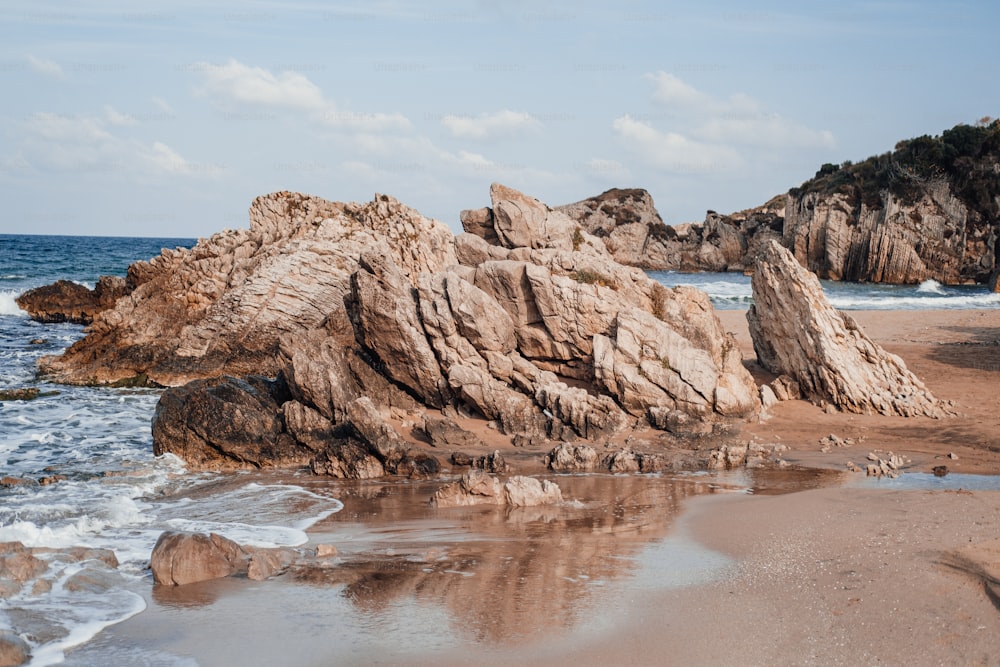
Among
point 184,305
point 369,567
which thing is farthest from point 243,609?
point 184,305

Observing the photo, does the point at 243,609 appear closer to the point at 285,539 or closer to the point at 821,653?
the point at 285,539

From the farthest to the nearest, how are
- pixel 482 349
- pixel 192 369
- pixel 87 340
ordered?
pixel 87 340, pixel 192 369, pixel 482 349

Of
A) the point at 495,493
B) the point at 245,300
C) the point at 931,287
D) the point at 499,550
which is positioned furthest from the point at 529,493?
the point at 931,287

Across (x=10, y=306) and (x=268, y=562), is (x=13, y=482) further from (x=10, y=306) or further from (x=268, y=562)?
(x=10, y=306)

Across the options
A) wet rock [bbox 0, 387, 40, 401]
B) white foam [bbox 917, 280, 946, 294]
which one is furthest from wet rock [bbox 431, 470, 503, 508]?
white foam [bbox 917, 280, 946, 294]

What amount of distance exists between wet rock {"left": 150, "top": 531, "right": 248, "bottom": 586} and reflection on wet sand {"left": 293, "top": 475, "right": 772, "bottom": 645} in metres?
0.75

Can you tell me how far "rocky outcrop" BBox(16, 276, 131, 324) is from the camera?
34.8 metres

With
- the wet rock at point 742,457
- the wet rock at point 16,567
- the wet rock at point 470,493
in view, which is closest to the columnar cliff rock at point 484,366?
the wet rock at point 742,457

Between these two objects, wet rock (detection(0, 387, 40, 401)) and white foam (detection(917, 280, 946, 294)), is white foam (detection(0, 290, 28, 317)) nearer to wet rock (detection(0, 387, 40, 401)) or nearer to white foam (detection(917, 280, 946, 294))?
wet rock (detection(0, 387, 40, 401))

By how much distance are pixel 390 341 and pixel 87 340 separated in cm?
1226

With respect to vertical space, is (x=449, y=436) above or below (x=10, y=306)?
below

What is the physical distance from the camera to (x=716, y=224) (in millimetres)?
78250

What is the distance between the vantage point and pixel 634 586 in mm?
7816

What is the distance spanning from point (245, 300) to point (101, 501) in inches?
436
